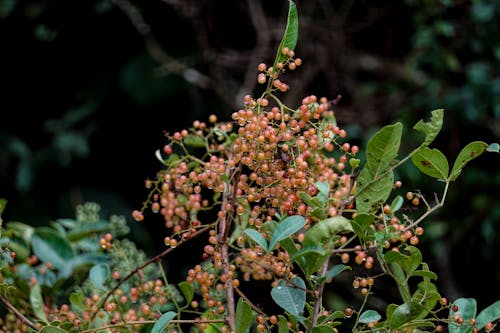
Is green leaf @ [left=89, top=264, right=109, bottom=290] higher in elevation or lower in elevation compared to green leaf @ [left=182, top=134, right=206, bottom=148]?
lower

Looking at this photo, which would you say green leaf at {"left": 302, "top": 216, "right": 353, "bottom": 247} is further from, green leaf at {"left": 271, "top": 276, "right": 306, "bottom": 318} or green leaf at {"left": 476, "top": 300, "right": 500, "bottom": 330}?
green leaf at {"left": 476, "top": 300, "right": 500, "bottom": 330}

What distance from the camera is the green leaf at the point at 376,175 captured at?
Result: 0.61 metres

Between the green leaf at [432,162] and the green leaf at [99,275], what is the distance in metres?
0.39

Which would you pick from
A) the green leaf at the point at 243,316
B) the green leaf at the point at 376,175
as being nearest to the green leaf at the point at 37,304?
the green leaf at the point at 243,316

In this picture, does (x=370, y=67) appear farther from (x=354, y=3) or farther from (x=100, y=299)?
(x=100, y=299)

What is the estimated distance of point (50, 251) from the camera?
1.05m

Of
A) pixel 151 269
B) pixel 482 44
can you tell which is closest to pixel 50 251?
pixel 151 269

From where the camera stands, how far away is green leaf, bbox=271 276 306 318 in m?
0.62

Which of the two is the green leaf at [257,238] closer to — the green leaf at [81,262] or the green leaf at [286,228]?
the green leaf at [286,228]

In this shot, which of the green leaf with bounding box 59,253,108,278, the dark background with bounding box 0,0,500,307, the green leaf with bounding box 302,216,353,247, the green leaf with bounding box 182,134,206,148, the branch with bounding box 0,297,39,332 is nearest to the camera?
the green leaf with bounding box 302,216,353,247

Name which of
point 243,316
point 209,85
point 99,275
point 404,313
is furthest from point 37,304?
point 209,85

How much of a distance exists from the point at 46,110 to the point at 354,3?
1359 millimetres

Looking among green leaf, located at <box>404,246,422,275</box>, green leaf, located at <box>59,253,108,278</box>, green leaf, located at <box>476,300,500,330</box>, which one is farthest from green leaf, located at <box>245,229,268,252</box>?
green leaf, located at <box>59,253,108,278</box>

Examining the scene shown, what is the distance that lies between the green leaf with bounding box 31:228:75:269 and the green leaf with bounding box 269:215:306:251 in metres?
0.54
